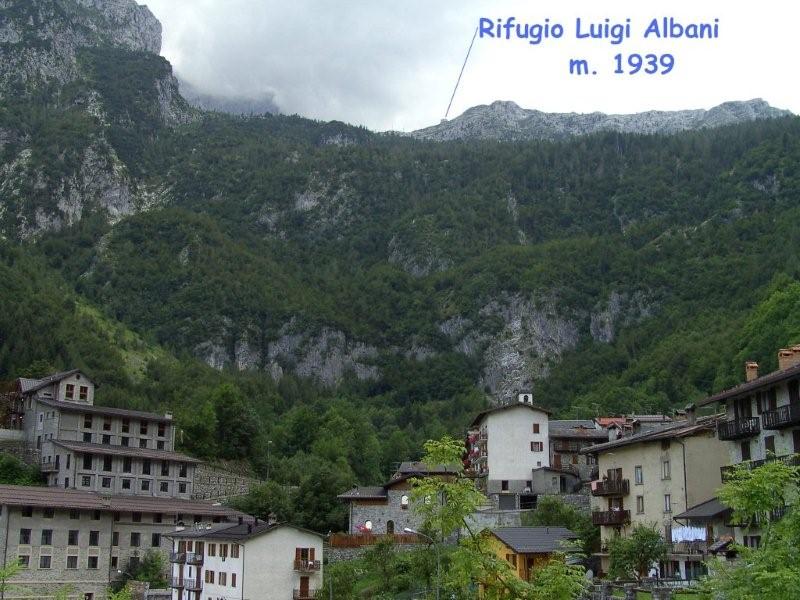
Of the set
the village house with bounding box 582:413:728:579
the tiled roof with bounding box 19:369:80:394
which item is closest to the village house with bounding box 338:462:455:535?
the village house with bounding box 582:413:728:579

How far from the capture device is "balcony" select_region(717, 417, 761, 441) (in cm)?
5906

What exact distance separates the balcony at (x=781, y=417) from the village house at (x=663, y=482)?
9.58m

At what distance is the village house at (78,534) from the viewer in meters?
85.2

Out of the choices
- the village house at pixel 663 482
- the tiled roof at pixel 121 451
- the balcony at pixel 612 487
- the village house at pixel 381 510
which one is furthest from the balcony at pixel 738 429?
the tiled roof at pixel 121 451

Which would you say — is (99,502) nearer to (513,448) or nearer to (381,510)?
(381,510)

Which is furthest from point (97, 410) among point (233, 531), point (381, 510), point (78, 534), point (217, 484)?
point (233, 531)

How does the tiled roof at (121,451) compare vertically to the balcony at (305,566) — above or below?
above

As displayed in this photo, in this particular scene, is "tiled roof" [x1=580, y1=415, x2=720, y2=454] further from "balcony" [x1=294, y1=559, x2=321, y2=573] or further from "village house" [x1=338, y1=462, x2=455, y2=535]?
"balcony" [x1=294, y1=559, x2=321, y2=573]

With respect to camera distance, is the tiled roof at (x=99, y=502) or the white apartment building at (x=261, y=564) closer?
the white apartment building at (x=261, y=564)

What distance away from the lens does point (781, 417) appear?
2179 inches

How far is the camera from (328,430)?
160 m

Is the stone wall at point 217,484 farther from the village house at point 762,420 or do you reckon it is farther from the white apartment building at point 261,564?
the village house at point 762,420

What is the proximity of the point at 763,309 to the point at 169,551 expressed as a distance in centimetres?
11003

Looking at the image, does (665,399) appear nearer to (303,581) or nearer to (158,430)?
(158,430)
